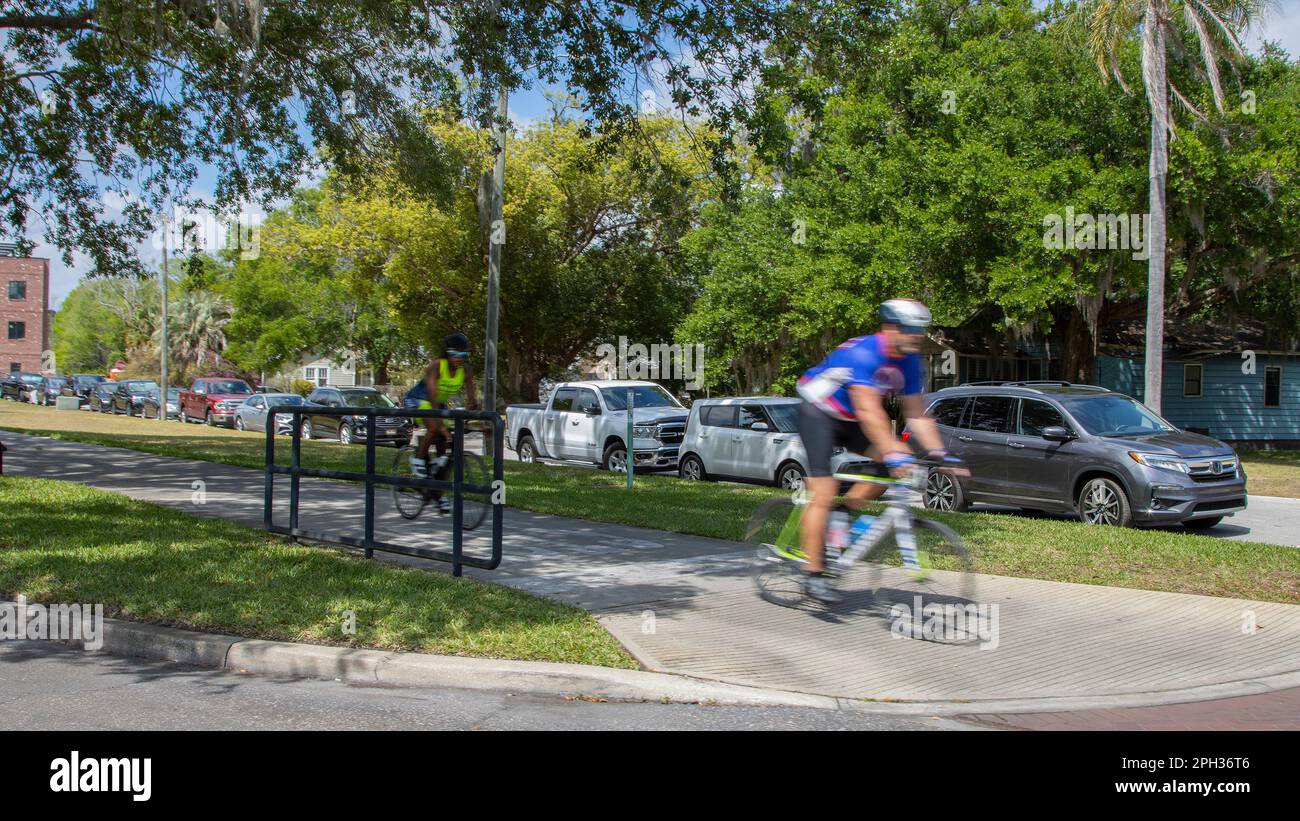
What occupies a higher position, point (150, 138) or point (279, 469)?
point (150, 138)

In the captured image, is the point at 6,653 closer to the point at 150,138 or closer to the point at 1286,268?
the point at 150,138

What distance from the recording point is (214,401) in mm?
37562

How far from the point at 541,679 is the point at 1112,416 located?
983cm

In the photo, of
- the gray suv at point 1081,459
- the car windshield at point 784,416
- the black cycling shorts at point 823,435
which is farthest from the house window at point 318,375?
the black cycling shorts at point 823,435

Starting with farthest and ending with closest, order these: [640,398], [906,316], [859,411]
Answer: [640,398] < [859,411] < [906,316]

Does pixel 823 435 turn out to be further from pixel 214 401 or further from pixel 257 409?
pixel 214 401

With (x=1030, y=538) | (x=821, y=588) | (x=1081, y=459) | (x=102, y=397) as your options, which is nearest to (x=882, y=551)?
Result: (x=821, y=588)

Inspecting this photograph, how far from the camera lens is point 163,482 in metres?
14.4

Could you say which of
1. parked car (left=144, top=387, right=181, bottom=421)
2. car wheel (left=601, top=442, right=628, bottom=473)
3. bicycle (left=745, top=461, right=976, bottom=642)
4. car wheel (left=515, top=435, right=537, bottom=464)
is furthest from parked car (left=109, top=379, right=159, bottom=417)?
bicycle (left=745, top=461, right=976, bottom=642)

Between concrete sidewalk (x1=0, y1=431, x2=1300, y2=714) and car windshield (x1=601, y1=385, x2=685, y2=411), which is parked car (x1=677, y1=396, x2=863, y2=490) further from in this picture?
concrete sidewalk (x1=0, y1=431, x2=1300, y2=714)

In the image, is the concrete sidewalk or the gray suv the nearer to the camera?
the concrete sidewalk

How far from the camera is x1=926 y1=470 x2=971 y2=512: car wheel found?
1427 cm
